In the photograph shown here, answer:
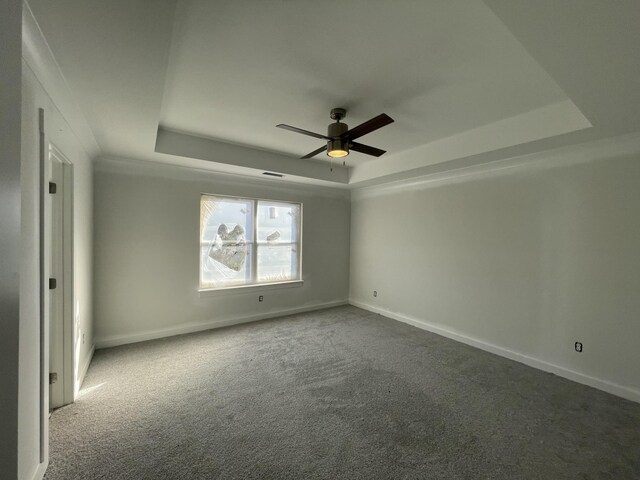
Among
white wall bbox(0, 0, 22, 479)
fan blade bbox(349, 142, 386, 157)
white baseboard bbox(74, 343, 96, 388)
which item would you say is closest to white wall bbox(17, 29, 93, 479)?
white wall bbox(0, 0, 22, 479)

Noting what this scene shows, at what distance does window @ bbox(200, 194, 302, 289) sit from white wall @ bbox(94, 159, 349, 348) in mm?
157

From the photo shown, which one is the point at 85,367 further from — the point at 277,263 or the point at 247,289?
the point at 277,263

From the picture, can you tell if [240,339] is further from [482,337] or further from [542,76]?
[542,76]

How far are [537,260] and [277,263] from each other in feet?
11.9

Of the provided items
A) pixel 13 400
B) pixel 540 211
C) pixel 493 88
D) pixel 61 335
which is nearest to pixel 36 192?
pixel 13 400

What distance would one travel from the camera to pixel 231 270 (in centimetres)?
430

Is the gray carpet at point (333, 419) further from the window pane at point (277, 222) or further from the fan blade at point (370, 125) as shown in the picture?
the fan blade at point (370, 125)

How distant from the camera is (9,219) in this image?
0.81 m

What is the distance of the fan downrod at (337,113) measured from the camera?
97.5 inches

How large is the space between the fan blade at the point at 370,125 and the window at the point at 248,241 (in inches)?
99.0

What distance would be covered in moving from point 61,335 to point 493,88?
13.1 feet

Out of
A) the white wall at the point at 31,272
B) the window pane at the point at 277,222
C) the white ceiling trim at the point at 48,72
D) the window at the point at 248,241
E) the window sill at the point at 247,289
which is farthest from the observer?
the window pane at the point at 277,222

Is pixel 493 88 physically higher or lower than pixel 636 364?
higher

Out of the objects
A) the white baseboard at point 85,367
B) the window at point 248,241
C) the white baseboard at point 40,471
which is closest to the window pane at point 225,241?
the window at point 248,241
